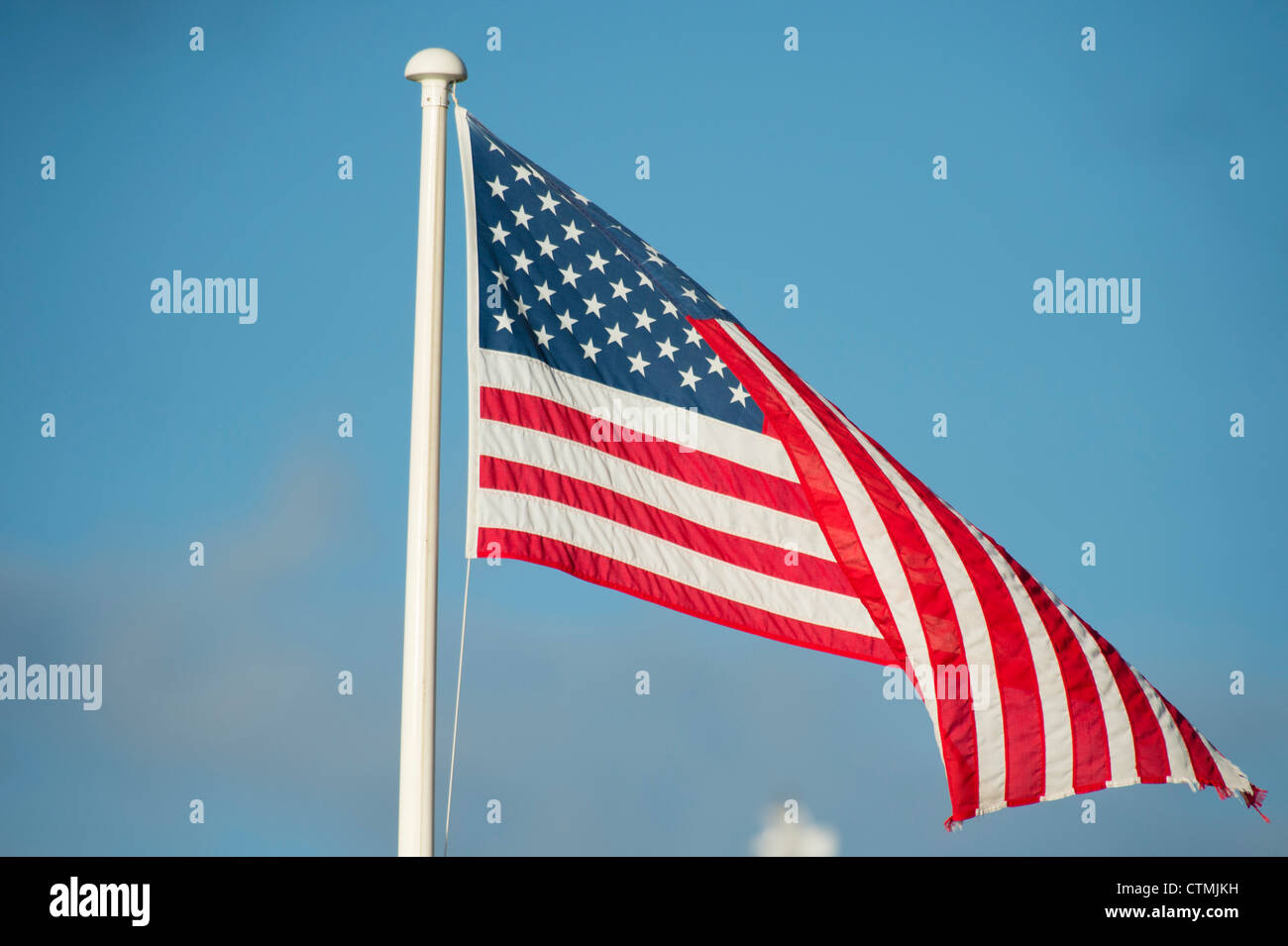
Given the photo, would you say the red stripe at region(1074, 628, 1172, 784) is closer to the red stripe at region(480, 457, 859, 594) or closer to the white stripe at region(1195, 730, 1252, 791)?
the white stripe at region(1195, 730, 1252, 791)

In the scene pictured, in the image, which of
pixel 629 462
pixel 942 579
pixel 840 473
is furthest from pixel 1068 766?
pixel 629 462

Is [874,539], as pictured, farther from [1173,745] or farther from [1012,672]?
[1173,745]

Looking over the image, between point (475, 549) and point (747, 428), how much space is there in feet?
8.45

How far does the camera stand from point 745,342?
44.7 ft

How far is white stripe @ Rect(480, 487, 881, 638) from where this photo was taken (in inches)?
483

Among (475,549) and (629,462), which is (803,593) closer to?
(629,462)

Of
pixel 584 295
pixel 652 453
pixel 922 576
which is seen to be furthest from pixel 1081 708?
pixel 584 295

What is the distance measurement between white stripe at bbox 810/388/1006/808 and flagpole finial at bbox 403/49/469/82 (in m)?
4.06

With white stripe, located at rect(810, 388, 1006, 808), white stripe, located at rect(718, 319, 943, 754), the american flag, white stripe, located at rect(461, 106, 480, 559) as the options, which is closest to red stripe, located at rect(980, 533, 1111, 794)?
the american flag

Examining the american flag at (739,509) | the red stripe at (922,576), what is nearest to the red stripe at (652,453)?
the american flag at (739,509)

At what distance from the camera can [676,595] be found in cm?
1291

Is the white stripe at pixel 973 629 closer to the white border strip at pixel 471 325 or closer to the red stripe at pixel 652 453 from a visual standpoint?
the red stripe at pixel 652 453

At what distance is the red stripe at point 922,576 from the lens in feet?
40.9

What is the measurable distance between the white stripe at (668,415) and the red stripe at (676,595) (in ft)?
3.61
